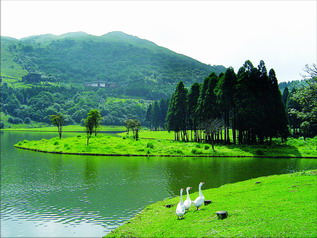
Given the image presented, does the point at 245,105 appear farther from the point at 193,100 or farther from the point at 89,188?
the point at 89,188

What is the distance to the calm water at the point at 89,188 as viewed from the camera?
24672mm

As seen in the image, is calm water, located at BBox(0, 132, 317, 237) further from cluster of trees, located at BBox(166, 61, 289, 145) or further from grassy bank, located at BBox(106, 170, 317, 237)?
cluster of trees, located at BBox(166, 61, 289, 145)

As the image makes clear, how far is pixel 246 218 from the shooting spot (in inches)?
733

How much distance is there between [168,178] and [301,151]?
41.1 metres

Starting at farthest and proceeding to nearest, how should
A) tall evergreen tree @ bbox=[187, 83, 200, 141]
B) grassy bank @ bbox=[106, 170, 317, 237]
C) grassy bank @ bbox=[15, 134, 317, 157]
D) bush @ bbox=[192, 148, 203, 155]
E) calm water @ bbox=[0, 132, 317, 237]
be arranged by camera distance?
tall evergreen tree @ bbox=[187, 83, 200, 141]
bush @ bbox=[192, 148, 203, 155]
grassy bank @ bbox=[15, 134, 317, 157]
calm water @ bbox=[0, 132, 317, 237]
grassy bank @ bbox=[106, 170, 317, 237]

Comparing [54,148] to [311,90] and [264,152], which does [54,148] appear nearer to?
[264,152]

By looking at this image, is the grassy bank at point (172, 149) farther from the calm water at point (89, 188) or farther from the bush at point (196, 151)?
the calm water at point (89, 188)

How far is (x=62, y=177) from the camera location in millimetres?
45750

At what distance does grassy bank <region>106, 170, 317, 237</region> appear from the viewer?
53.8 ft

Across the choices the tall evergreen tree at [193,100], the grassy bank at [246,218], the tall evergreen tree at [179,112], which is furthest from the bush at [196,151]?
the grassy bank at [246,218]

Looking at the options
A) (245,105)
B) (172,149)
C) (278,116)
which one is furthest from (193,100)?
(278,116)

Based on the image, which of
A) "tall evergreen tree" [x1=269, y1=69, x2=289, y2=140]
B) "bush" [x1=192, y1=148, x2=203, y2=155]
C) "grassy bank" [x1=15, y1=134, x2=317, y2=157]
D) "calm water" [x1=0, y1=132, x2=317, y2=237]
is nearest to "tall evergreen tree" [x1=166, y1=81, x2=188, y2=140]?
"grassy bank" [x1=15, y1=134, x2=317, y2=157]

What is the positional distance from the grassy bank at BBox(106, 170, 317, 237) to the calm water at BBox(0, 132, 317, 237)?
3.12 m

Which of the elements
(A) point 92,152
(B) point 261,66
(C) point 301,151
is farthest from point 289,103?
(A) point 92,152
